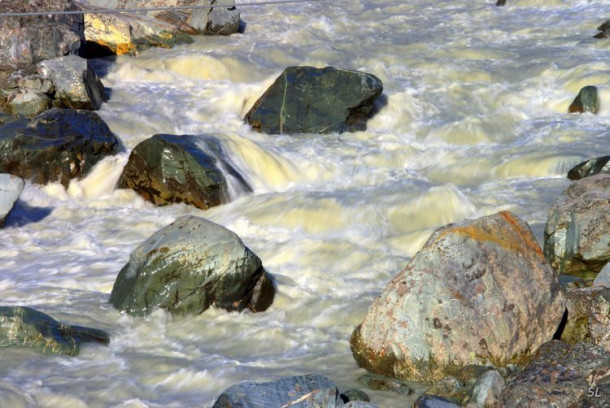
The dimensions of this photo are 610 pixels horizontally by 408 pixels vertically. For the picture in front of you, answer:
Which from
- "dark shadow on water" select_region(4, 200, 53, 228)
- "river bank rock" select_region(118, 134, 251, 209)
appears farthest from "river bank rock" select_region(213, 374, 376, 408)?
"dark shadow on water" select_region(4, 200, 53, 228)

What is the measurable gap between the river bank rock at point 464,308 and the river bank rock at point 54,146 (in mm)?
5446

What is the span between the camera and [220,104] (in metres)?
12.1

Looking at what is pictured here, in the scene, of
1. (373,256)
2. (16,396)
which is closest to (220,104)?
(373,256)

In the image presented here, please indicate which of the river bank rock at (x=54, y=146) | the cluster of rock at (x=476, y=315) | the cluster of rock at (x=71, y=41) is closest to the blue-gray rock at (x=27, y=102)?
the cluster of rock at (x=71, y=41)

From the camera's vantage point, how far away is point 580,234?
21.8 feet

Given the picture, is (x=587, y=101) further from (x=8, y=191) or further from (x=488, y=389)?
(x=488, y=389)

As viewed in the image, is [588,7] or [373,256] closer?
[373,256]

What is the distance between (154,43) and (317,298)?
8.72 m

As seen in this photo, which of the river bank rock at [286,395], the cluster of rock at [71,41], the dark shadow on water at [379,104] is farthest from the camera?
the dark shadow on water at [379,104]

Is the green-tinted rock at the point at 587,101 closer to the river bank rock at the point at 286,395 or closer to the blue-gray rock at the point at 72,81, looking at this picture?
the blue-gray rock at the point at 72,81

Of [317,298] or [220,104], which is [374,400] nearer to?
[317,298]

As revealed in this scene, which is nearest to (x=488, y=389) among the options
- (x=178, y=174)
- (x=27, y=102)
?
(x=178, y=174)

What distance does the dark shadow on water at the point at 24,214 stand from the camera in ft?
29.7

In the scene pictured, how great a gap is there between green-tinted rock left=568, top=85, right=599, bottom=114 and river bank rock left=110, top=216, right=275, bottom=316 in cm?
638
